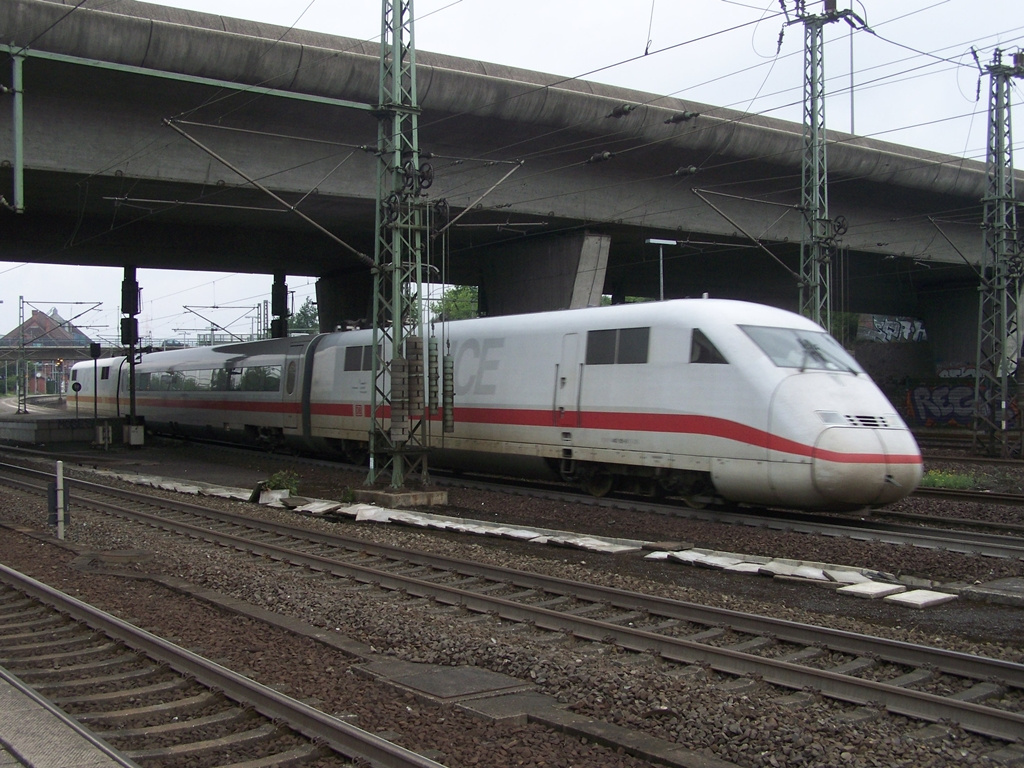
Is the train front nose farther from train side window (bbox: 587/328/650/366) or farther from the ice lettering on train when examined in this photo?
the ice lettering on train

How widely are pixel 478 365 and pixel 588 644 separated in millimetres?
11239

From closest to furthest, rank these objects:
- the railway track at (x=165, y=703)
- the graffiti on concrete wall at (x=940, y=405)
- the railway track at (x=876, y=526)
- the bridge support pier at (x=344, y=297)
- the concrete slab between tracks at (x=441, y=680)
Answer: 1. the railway track at (x=165, y=703)
2. the concrete slab between tracks at (x=441, y=680)
3. the railway track at (x=876, y=526)
4. the bridge support pier at (x=344, y=297)
5. the graffiti on concrete wall at (x=940, y=405)

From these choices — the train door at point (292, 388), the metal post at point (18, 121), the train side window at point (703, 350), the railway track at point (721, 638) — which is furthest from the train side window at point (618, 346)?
the train door at point (292, 388)

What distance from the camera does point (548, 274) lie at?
28.4 meters

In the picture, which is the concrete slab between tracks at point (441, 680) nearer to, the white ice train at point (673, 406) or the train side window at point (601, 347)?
the white ice train at point (673, 406)

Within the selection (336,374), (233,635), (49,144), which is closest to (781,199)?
(336,374)

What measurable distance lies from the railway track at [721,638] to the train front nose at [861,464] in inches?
187

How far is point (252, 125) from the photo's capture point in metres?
22.0

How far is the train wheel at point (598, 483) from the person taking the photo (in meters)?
16.0

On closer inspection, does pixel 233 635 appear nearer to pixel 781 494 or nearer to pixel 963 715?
pixel 963 715

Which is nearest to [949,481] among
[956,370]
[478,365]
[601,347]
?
[601,347]

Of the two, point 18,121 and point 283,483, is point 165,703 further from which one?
point 18,121

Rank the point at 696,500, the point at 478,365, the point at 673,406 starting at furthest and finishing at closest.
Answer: the point at 478,365 < the point at 696,500 < the point at 673,406

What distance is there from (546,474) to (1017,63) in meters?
17.4
